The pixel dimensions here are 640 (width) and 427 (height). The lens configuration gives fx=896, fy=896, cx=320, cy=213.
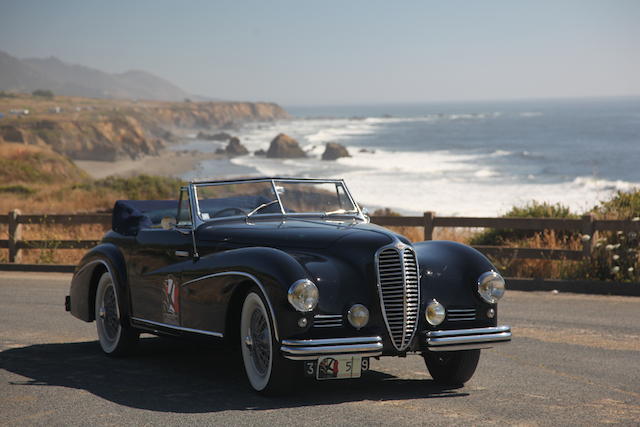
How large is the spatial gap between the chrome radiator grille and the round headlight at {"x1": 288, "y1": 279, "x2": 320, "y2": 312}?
1.90 feet

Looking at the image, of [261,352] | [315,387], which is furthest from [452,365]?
[261,352]

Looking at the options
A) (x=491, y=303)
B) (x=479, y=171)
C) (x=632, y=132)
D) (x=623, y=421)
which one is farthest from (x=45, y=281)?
(x=632, y=132)

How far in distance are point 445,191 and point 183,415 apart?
52.5m

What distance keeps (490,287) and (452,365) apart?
0.78 m

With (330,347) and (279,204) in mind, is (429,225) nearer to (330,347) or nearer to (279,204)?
(279,204)

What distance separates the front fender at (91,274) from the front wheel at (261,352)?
2466 mm

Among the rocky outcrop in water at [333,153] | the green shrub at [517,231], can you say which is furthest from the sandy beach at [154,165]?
the green shrub at [517,231]

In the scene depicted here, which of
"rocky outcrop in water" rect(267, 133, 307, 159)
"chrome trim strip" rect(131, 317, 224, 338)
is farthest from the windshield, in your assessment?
"rocky outcrop in water" rect(267, 133, 307, 159)

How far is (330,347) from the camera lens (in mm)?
6410

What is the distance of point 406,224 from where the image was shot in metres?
16.5

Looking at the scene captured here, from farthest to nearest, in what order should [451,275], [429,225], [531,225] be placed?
[429,225] → [531,225] → [451,275]

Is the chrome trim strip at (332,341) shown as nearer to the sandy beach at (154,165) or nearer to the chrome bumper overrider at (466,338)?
the chrome bumper overrider at (466,338)

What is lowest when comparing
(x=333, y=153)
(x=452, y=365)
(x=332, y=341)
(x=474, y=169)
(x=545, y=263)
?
(x=474, y=169)

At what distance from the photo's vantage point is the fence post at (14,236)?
62.1 ft
